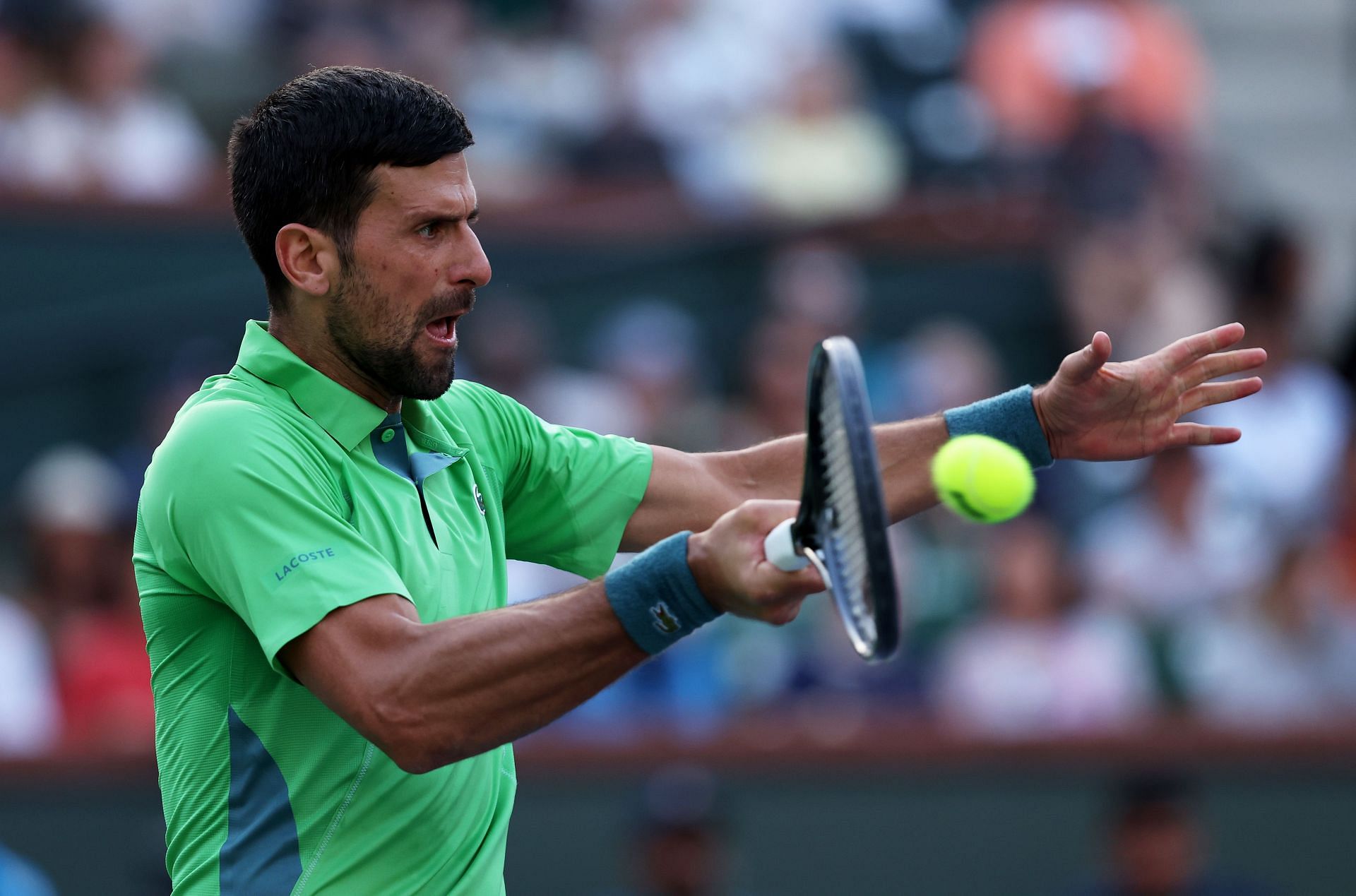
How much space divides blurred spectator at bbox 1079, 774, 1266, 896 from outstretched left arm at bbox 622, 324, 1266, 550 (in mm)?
3522

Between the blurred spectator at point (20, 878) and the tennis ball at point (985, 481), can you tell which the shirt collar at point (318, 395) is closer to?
the tennis ball at point (985, 481)

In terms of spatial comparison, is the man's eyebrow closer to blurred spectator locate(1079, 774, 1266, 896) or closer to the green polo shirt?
the green polo shirt

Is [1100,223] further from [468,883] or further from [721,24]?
[468,883]

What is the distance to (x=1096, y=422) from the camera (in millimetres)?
3520

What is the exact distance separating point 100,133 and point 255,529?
6.96m

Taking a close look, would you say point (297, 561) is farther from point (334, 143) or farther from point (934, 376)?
point (934, 376)

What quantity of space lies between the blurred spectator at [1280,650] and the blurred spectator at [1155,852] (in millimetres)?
792

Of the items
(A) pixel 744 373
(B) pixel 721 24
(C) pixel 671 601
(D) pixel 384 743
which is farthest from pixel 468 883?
(B) pixel 721 24

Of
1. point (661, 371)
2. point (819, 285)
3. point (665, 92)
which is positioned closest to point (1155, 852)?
point (661, 371)

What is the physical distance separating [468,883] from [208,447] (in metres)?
0.86

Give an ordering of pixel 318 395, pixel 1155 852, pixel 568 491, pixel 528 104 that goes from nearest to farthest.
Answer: pixel 318 395 < pixel 568 491 < pixel 1155 852 < pixel 528 104

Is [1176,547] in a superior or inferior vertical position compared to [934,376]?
inferior

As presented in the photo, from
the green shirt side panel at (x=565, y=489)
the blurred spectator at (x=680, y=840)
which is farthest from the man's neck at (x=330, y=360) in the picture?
the blurred spectator at (x=680, y=840)

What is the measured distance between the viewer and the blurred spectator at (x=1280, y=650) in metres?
7.74
